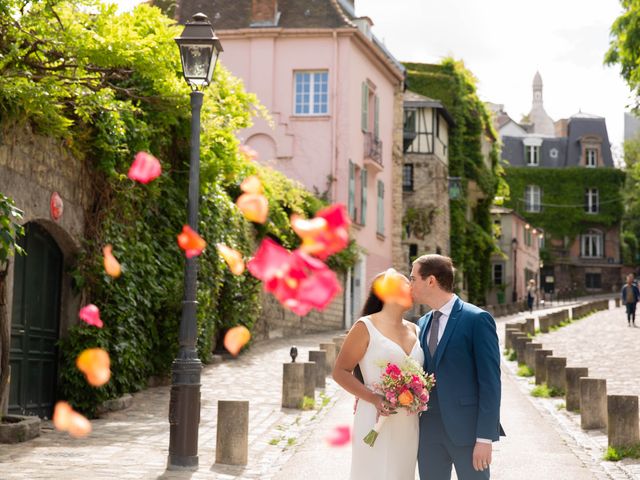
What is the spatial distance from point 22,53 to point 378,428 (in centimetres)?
601

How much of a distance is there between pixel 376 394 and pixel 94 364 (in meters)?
6.69

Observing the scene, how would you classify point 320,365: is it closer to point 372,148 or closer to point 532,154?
point 372,148

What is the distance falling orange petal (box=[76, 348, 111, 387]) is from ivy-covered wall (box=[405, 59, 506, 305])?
30.5m

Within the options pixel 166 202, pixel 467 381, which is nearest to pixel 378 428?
pixel 467 381

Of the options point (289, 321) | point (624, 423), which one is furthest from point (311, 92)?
point (624, 423)

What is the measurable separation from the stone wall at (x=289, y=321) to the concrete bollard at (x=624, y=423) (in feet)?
42.8

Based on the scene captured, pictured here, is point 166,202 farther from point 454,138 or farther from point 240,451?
point 454,138

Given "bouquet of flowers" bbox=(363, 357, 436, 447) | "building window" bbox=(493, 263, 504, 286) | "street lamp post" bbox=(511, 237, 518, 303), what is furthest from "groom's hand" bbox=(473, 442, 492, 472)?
"building window" bbox=(493, 263, 504, 286)

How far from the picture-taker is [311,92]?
30.0m

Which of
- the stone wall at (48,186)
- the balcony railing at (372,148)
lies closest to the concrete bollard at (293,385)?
the stone wall at (48,186)

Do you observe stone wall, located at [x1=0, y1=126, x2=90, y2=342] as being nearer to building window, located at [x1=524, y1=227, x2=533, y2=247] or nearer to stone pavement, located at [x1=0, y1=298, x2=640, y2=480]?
stone pavement, located at [x1=0, y1=298, x2=640, y2=480]

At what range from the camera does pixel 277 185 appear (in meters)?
23.0

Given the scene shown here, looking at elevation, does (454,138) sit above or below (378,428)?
above

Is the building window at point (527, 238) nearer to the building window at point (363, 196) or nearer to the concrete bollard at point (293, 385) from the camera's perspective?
the building window at point (363, 196)
